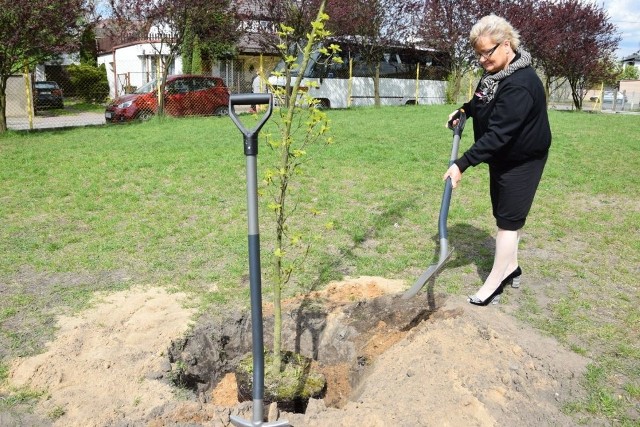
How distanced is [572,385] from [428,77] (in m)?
24.0

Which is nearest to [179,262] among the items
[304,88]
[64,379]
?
[64,379]

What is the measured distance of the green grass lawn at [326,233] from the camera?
12.8ft

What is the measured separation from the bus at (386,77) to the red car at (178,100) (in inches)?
110

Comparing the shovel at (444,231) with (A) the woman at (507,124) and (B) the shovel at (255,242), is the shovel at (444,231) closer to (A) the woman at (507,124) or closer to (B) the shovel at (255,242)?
(A) the woman at (507,124)

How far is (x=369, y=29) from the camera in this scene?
71.4 ft

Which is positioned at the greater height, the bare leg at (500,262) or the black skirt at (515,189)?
the black skirt at (515,189)

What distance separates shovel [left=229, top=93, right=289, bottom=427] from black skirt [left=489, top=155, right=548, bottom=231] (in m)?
1.98

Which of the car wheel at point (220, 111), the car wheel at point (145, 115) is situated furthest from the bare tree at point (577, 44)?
the car wheel at point (145, 115)

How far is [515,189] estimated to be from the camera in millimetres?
3822

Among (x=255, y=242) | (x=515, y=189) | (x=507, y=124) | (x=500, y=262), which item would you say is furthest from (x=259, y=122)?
(x=500, y=262)

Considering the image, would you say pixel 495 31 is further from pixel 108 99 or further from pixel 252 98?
pixel 108 99

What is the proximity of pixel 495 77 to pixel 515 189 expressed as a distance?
75 cm

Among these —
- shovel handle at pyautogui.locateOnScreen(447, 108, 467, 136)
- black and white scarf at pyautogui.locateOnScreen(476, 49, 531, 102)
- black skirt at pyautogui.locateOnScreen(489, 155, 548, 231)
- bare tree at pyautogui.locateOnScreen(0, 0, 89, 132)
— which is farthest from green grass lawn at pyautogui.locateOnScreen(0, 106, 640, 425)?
bare tree at pyautogui.locateOnScreen(0, 0, 89, 132)

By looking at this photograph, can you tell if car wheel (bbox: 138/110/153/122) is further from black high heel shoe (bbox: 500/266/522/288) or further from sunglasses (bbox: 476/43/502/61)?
sunglasses (bbox: 476/43/502/61)
